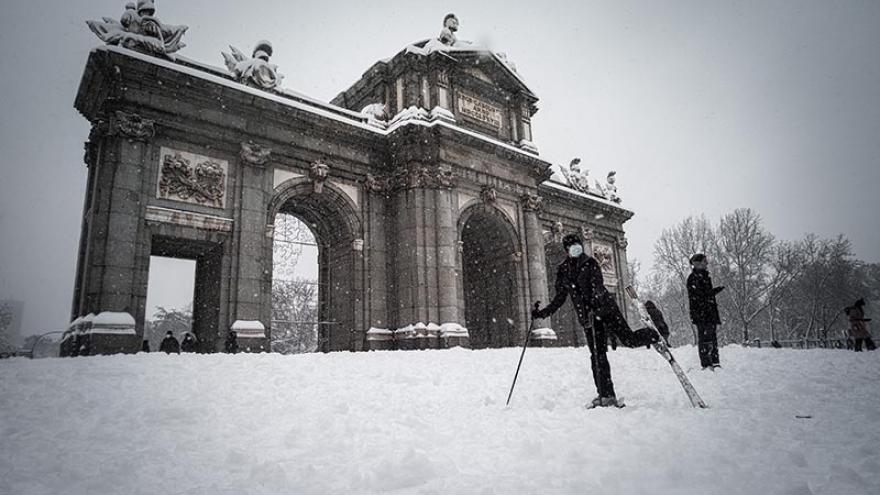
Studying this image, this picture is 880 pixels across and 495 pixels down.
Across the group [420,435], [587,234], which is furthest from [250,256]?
[587,234]

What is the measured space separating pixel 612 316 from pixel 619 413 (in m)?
1.13

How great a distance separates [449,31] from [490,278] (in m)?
10.3

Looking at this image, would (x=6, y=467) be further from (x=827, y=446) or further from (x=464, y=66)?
(x=464, y=66)

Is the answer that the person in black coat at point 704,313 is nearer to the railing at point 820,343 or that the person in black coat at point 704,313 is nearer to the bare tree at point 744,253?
the railing at point 820,343

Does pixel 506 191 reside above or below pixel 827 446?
above

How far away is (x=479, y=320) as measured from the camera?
21531 mm

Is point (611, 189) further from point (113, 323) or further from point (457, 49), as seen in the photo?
point (113, 323)

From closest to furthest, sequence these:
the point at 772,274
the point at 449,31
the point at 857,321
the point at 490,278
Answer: the point at 857,321
the point at 449,31
the point at 490,278
the point at 772,274

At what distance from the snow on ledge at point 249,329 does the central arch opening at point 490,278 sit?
838 cm

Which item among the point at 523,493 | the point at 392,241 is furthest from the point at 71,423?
the point at 392,241

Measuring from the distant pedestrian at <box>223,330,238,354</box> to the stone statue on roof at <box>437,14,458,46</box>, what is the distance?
13464 millimetres

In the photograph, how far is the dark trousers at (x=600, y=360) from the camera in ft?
15.9

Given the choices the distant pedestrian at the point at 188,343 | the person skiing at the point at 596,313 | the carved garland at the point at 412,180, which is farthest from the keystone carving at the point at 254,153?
the person skiing at the point at 596,313

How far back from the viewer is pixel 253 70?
15055 millimetres
